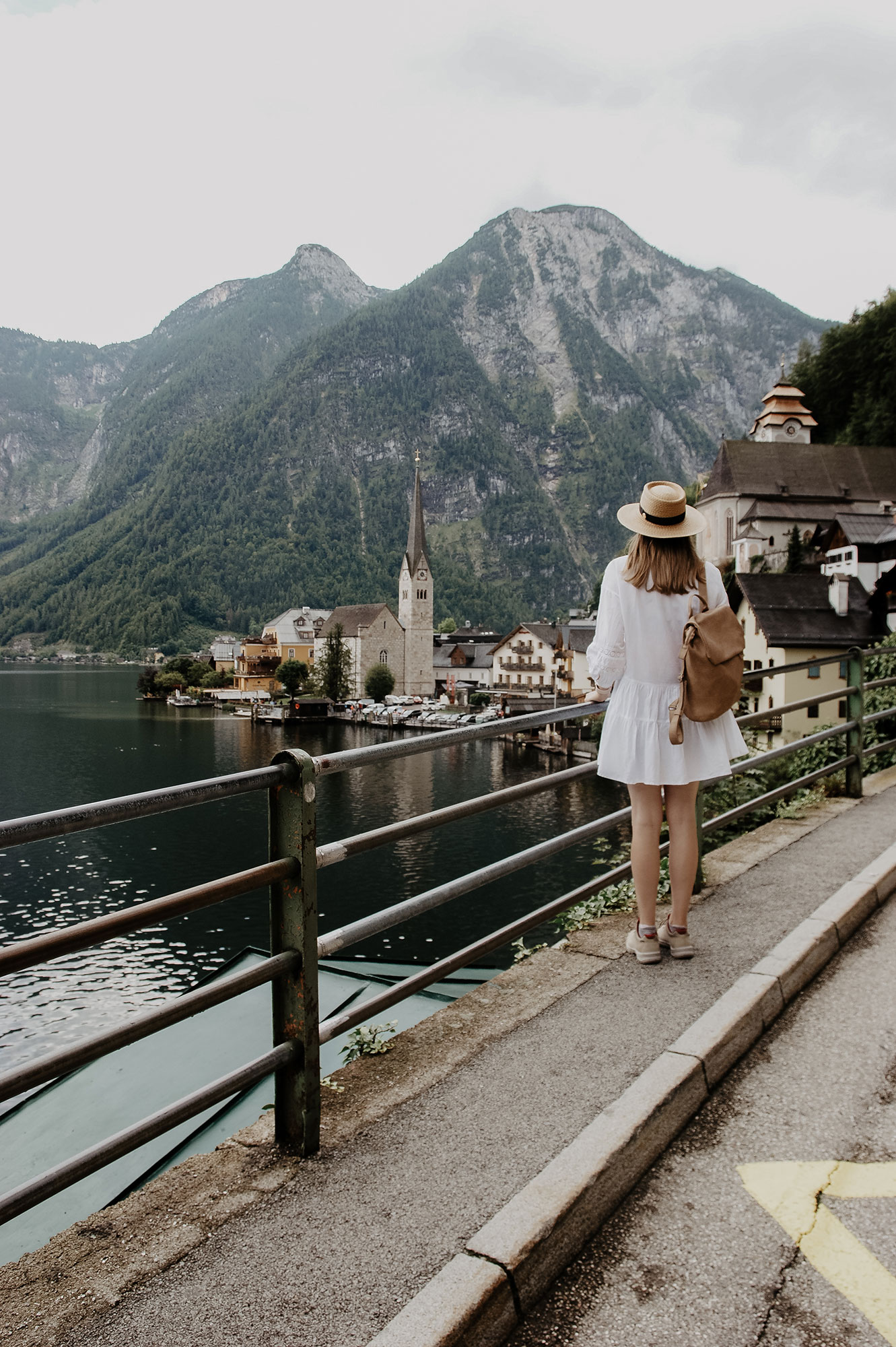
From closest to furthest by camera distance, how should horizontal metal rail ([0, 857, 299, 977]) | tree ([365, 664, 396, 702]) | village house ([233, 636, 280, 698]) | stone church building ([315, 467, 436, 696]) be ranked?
horizontal metal rail ([0, 857, 299, 977]), tree ([365, 664, 396, 702]), stone church building ([315, 467, 436, 696]), village house ([233, 636, 280, 698])

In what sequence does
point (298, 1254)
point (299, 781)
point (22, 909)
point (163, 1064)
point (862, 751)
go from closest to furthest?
point (298, 1254)
point (299, 781)
point (862, 751)
point (163, 1064)
point (22, 909)

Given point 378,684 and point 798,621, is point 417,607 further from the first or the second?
point 798,621

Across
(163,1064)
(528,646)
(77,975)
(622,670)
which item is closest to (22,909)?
(77,975)

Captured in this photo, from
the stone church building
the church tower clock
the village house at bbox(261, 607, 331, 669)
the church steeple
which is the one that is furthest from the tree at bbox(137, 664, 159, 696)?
the church steeple

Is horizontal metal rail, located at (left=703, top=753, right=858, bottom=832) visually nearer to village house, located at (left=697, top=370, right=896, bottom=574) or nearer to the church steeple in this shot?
village house, located at (left=697, top=370, right=896, bottom=574)

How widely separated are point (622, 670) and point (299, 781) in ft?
5.66

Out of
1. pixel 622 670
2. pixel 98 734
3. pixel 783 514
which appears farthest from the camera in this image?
pixel 98 734

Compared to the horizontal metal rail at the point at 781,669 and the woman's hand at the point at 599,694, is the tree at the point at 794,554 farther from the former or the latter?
the woman's hand at the point at 599,694

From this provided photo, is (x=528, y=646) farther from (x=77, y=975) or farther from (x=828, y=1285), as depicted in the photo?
(x=828, y=1285)

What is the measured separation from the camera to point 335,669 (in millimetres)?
110750

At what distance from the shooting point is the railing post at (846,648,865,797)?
7074 millimetres

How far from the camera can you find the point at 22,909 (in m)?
29.3

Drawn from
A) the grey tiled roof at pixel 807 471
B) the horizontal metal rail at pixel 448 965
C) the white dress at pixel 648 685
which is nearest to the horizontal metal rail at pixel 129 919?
the horizontal metal rail at pixel 448 965

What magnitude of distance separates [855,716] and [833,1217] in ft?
18.1
